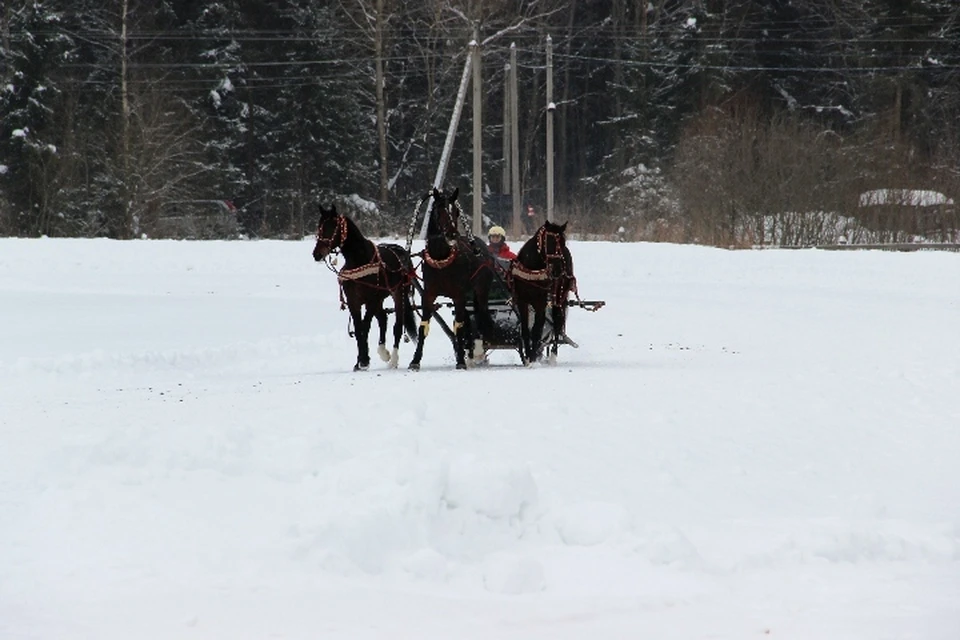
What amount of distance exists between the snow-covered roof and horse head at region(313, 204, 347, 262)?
102 feet

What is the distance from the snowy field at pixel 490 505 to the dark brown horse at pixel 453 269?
1.27 meters

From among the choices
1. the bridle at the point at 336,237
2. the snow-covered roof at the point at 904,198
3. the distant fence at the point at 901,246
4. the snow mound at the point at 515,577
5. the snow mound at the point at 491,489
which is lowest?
the distant fence at the point at 901,246

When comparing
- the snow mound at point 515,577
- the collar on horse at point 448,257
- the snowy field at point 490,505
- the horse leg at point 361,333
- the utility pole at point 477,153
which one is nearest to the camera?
the snowy field at point 490,505

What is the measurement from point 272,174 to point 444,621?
2154 inches

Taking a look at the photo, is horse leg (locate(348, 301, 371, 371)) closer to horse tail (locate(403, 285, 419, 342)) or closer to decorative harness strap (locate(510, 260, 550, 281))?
horse tail (locate(403, 285, 419, 342))

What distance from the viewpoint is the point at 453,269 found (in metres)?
15.7

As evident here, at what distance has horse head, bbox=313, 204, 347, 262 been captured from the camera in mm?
15734

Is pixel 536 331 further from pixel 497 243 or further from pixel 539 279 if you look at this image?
pixel 497 243

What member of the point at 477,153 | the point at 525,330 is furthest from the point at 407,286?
the point at 477,153

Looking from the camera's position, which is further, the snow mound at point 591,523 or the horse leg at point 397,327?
the horse leg at point 397,327

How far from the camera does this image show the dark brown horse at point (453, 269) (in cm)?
1558

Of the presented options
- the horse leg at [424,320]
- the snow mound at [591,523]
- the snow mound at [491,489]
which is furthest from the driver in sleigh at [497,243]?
the snow mound at [591,523]

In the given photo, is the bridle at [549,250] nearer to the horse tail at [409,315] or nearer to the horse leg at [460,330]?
the horse leg at [460,330]

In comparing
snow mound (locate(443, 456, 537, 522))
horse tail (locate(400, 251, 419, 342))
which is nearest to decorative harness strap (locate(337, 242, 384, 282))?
horse tail (locate(400, 251, 419, 342))
